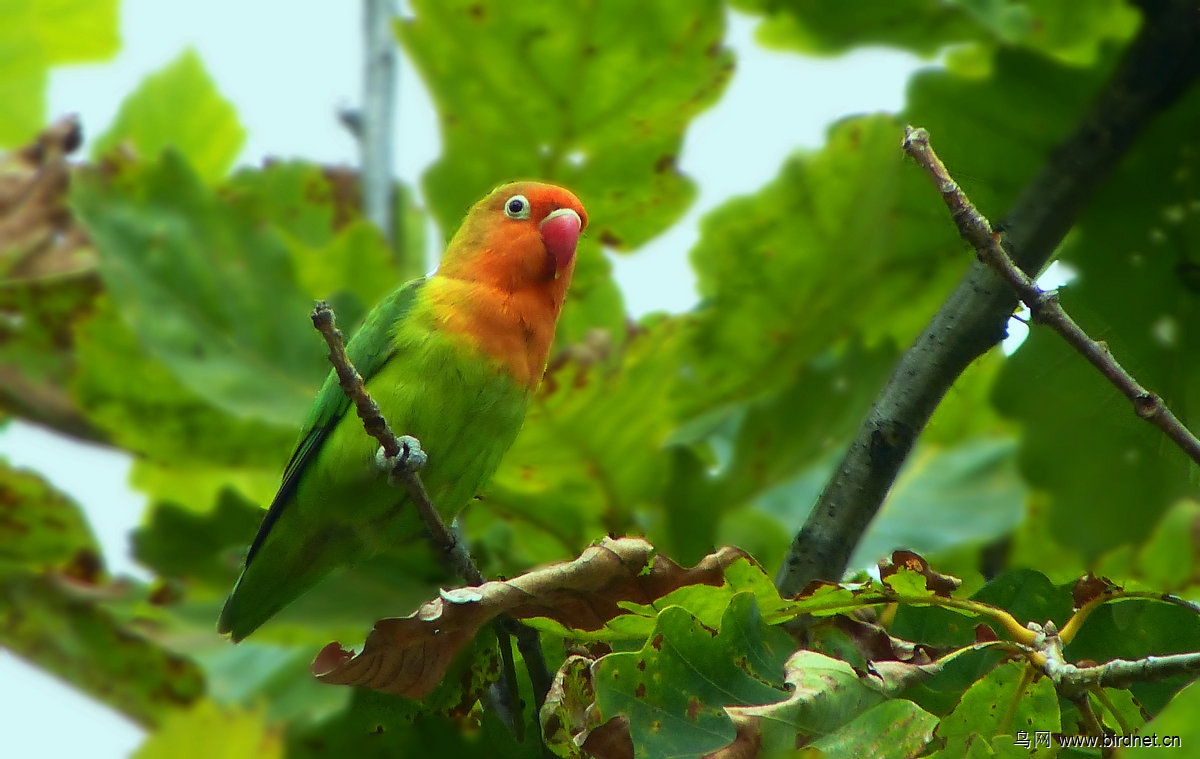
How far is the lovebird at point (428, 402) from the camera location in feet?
11.4

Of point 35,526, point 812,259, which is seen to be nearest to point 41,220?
point 35,526

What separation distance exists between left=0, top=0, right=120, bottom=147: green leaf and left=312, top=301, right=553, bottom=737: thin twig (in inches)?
107

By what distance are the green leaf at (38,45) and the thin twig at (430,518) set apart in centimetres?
271

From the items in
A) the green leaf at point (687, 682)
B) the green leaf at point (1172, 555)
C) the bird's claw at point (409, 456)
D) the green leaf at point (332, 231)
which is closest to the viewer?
the green leaf at point (687, 682)

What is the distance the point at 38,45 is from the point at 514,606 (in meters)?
3.52

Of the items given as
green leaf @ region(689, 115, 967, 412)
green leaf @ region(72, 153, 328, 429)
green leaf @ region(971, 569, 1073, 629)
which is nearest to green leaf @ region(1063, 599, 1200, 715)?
green leaf @ region(971, 569, 1073, 629)

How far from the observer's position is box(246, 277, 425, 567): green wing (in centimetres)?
362

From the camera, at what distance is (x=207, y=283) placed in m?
3.88

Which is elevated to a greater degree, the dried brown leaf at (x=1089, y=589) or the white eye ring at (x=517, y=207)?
the white eye ring at (x=517, y=207)

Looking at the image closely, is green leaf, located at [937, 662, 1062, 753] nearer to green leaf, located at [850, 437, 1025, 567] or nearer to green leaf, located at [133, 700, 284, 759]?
green leaf, located at [133, 700, 284, 759]

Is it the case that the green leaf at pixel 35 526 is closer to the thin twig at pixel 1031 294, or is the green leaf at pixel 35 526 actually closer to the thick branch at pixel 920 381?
the thick branch at pixel 920 381

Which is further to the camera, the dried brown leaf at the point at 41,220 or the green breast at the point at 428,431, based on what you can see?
the dried brown leaf at the point at 41,220

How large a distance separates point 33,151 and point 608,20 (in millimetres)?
1991

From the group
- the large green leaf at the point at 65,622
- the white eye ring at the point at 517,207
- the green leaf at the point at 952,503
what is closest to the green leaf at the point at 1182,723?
the green leaf at the point at 952,503
